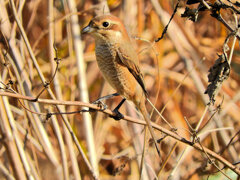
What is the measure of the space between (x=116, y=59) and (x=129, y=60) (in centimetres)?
8

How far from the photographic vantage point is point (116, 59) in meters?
2.00

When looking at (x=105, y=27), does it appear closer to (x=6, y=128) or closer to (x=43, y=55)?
(x=6, y=128)

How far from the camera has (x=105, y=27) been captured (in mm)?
2012

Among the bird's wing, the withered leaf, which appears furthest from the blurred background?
the withered leaf

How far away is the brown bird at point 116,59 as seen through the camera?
1.98m

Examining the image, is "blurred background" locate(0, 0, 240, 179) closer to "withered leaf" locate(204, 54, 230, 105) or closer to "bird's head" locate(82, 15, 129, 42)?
"bird's head" locate(82, 15, 129, 42)

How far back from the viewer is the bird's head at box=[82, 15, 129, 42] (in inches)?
77.7

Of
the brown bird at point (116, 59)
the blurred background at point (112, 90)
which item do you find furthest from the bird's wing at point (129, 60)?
the blurred background at point (112, 90)

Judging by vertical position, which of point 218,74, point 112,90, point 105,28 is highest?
point 105,28

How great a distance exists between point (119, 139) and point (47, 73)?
1.10 meters

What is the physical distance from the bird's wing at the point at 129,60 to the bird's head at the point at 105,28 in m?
0.08

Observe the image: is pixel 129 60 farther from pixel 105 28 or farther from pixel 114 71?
pixel 105 28

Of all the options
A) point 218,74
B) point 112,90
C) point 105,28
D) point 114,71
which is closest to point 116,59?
point 114,71

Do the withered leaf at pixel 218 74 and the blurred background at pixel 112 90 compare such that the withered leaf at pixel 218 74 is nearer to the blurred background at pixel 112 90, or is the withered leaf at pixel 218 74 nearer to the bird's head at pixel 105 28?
the bird's head at pixel 105 28
